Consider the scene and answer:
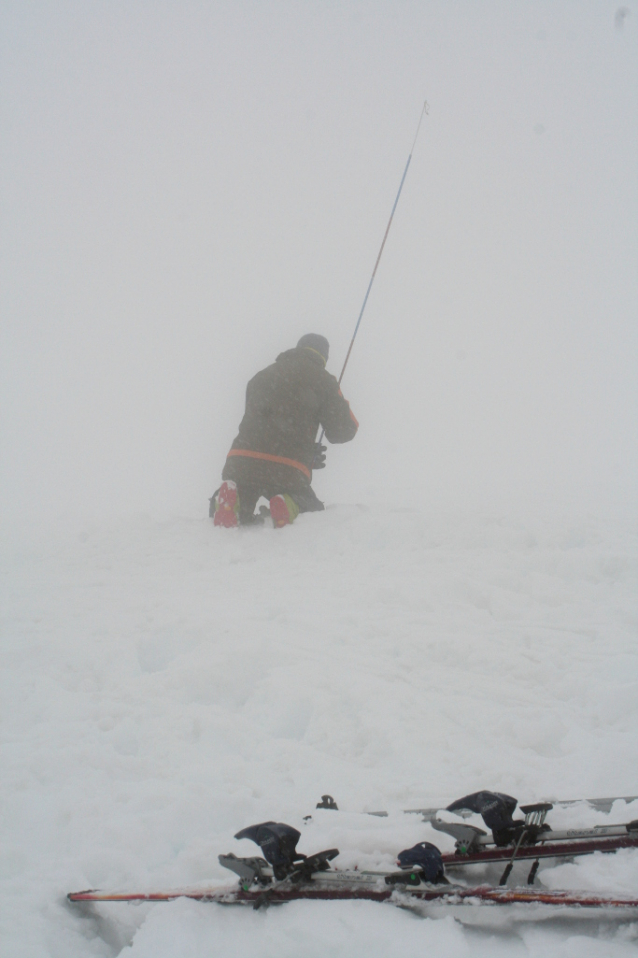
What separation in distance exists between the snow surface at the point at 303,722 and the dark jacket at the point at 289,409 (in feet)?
5.21

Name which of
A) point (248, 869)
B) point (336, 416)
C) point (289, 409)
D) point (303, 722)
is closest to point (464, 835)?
point (248, 869)

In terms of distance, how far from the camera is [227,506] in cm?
580

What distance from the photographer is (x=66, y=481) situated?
3869cm

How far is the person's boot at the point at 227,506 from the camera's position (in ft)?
19.0

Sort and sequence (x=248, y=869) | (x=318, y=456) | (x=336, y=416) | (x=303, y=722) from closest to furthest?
(x=248, y=869)
(x=303, y=722)
(x=336, y=416)
(x=318, y=456)

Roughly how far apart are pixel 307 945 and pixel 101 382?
157 m

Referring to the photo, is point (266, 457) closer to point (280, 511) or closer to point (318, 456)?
point (280, 511)

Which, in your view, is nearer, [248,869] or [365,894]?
[365,894]

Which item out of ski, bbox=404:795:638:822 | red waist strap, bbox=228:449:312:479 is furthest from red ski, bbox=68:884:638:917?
red waist strap, bbox=228:449:312:479

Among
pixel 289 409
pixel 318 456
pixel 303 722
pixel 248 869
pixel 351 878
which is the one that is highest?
pixel 289 409

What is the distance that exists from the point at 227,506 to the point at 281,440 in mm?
912

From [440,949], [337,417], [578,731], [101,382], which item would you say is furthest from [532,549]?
[101,382]

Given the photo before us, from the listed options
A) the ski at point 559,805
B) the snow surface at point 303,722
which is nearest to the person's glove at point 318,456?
the snow surface at point 303,722

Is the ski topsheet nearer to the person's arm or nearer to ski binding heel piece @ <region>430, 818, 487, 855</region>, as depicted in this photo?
ski binding heel piece @ <region>430, 818, 487, 855</region>
